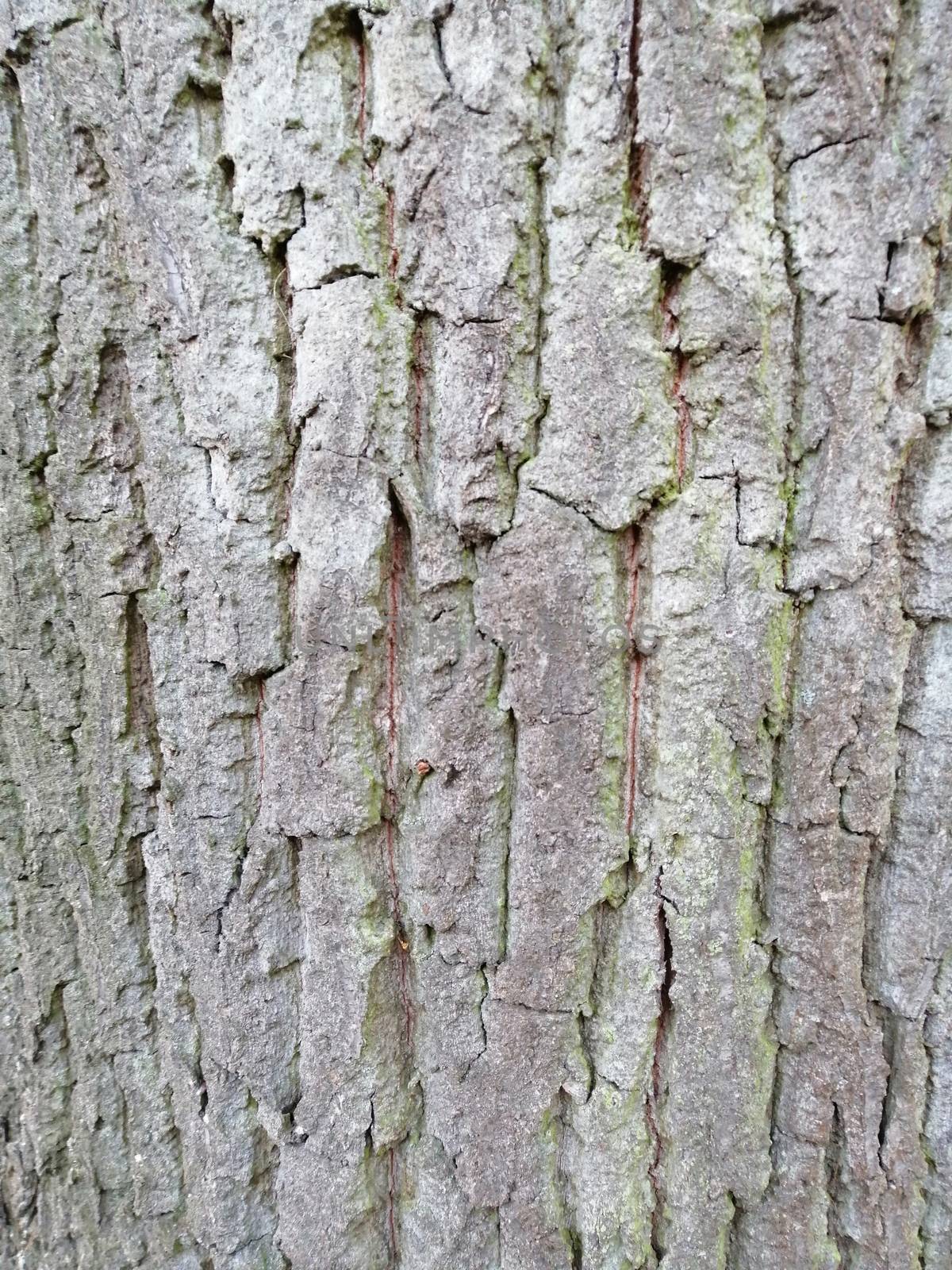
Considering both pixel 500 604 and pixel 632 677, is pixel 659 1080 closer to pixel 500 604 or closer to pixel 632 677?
pixel 632 677

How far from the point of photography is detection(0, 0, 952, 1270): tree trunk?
800 mm

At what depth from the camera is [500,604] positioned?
882 mm

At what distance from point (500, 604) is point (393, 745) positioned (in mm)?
257

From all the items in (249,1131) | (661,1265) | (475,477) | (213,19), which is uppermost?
(213,19)

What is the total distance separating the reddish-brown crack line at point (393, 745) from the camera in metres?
0.91

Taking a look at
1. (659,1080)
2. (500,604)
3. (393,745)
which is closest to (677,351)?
(500,604)

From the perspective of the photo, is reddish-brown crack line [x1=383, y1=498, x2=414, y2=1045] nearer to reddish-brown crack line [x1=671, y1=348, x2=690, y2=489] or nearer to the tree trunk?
the tree trunk

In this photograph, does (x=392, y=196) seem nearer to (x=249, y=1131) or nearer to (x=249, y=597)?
(x=249, y=597)

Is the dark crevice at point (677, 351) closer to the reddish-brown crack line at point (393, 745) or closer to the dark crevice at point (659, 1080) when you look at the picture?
the reddish-brown crack line at point (393, 745)

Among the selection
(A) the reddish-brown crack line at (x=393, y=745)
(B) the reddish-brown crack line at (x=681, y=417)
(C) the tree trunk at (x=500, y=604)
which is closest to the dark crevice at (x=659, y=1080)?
(C) the tree trunk at (x=500, y=604)

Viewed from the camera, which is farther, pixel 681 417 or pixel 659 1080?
pixel 659 1080

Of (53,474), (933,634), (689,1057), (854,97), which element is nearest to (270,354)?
(53,474)

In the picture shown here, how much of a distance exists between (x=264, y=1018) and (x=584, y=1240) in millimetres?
578

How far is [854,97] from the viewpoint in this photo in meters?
0.76
